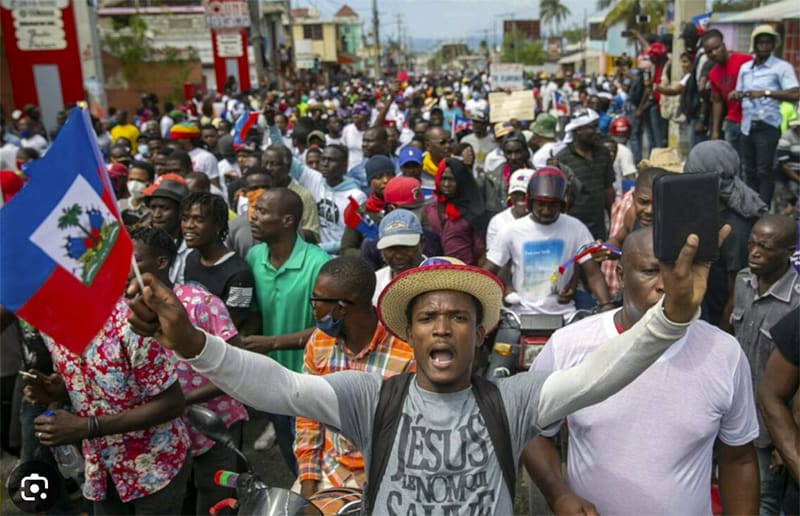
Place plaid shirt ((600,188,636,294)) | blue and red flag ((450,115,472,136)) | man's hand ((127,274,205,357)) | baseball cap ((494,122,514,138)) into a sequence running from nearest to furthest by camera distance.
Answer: man's hand ((127,274,205,357)) < plaid shirt ((600,188,636,294)) < baseball cap ((494,122,514,138)) < blue and red flag ((450,115,472,136))

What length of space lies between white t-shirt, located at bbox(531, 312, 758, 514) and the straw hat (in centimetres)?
48

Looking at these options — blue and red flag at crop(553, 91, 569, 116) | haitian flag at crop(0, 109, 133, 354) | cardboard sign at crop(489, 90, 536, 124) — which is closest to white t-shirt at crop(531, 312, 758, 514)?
haitian flag at crop(0, 109, 133, 354)

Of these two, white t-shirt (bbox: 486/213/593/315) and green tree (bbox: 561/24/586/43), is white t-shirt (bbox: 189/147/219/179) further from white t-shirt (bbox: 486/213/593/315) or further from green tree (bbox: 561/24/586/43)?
green tree (bbox: 561/24/586/43)

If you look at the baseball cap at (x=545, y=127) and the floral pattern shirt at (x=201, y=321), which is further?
the baseball cap at (x=545, y=127)

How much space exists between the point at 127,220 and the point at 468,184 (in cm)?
256

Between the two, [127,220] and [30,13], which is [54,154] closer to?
[127,220]

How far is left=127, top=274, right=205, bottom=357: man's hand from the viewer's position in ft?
6.48

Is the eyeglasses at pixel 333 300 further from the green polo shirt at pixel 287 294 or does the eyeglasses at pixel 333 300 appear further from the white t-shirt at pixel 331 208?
the white t-shirt at pixel 331 208

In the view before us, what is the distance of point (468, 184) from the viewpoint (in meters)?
5.89

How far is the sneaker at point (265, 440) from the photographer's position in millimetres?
5164

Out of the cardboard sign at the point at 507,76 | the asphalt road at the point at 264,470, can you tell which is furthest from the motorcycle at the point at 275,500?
the cardboard sign at the point at 507,76

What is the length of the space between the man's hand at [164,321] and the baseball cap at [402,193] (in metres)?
3.66

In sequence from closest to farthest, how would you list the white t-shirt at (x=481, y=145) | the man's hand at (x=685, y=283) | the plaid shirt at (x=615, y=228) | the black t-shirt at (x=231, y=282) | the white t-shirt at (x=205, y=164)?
the man's hand at (x=685, y=283), the black t-shirt at (x=231, y=282), the plaid shirt at (x=615, y=228), the white t-shirt at (x=205, y=164), the white t-shirt at (x=481, y=145)

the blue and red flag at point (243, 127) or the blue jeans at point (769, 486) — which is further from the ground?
the blue and red flag at point (243, 127)
